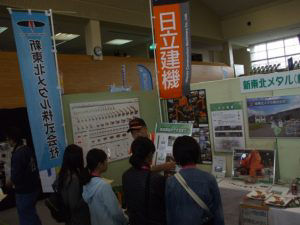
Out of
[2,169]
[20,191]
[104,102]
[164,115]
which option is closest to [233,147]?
[164,115]

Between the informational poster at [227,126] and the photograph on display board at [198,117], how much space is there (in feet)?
0.38

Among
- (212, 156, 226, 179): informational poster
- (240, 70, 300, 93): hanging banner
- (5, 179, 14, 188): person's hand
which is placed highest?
(240, 70, 300, 93): hanging banner

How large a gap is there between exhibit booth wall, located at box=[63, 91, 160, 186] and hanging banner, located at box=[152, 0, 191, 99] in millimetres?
732

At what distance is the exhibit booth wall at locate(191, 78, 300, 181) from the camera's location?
9.29 feet

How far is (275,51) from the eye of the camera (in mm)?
12727

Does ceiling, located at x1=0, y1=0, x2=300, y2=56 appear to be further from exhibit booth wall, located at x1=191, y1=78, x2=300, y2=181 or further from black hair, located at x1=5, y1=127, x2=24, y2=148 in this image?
exhibit booth wall, located at x1=191, y1=78, x2=300, y2=181

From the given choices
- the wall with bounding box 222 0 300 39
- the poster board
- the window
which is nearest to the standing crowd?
the poster board

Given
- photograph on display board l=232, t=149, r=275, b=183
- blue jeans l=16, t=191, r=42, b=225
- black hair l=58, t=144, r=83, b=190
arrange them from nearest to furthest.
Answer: black hair l=58, t=144, r=83, b=190, photograph on display board l=232, t=149, r=275, b=183, blue jeans l=16, t=191, r=42, b=225

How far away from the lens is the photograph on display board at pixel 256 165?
2.92m

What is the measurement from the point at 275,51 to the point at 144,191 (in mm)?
12443

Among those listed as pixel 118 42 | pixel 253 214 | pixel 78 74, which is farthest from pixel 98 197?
pixel 118 42

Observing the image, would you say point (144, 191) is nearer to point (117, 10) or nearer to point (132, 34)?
point (117, 10)

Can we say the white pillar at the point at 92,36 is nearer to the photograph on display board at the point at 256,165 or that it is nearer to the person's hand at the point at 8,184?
the person's hand at the point at 8,184

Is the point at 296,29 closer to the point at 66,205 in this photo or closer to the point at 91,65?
the point at 91,65
